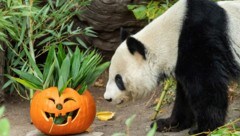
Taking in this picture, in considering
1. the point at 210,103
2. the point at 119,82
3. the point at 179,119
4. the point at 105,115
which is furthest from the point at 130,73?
the point at 105,115

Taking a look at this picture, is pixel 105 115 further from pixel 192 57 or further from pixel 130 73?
pixel 192 57

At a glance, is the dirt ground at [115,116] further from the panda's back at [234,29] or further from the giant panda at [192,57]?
the panda's back at [234,29]

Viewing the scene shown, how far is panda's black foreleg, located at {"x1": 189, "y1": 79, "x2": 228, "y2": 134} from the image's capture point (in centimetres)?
316

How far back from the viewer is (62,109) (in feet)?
11.3

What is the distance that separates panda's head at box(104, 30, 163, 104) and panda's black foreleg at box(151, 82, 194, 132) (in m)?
0.53

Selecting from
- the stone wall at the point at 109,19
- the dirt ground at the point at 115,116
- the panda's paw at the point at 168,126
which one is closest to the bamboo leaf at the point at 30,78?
the dirt ground at the point at 115,116

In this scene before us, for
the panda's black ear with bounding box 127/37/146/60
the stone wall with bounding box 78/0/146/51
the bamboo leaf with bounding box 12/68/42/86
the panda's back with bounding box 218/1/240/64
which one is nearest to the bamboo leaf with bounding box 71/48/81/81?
the bamboo leaf with bounding box 12/68/42/86

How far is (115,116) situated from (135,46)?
167cm

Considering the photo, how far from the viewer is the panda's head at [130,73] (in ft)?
11.1

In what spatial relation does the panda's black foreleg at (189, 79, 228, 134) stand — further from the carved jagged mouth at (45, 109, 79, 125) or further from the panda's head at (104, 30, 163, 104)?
the carved jagged mouth at (45, 109, 79, 125)

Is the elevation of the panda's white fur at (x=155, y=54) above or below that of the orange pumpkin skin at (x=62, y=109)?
above

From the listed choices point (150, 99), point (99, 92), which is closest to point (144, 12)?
point (150, 99)

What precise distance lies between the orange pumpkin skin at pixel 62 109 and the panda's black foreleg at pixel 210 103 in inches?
35.1

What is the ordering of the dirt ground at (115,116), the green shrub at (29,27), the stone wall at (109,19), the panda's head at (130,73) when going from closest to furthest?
the panda's head at (130,73) < the dirt ground at (115,116) < the green shrub at (29,27) < the stone wall at (109,19)
